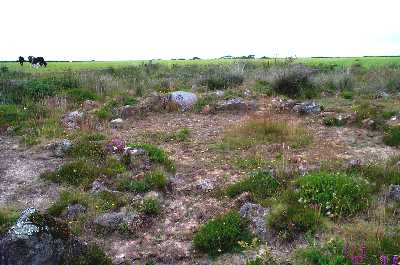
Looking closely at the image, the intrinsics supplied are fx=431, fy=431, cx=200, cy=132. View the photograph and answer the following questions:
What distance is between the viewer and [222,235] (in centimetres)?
682

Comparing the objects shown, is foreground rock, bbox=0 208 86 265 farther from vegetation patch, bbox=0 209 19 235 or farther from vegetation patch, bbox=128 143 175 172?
vegetation patch, bbox=128 143 175 172

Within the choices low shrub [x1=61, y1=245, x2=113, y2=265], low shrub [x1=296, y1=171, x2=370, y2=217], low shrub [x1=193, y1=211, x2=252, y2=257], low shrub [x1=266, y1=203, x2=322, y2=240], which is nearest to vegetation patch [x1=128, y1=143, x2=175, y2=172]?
low shrub [x1=193, y1=211, x2=252, y2=257]

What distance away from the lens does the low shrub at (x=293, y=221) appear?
6.83m

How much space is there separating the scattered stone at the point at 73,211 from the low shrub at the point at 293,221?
11.2 feet

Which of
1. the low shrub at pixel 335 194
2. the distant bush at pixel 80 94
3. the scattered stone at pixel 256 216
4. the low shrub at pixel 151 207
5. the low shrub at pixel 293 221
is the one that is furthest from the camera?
the distant bush at pixel 80 94

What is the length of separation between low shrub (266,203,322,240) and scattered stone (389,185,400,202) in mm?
1647

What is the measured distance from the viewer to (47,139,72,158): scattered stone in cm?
1112

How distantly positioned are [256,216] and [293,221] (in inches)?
26.8

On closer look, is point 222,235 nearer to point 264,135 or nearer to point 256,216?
point 256,216


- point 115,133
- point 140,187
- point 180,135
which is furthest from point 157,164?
point 115,133

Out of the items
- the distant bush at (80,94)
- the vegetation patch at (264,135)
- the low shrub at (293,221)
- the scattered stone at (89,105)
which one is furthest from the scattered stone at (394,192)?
the distant bush at (80,94)

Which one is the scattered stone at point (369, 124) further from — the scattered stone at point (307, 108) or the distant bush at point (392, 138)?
the scattered stone at point (307, 108)

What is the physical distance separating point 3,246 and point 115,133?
7.56 meters

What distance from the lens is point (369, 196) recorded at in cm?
768
